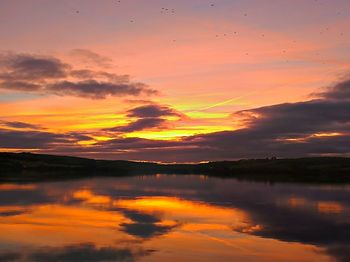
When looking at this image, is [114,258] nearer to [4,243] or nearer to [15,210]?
[4,243]

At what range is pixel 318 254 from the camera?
23109mm

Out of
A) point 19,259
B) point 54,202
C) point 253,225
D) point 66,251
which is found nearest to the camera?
point 19,259

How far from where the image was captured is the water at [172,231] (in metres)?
22.6

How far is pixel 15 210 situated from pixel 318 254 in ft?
86.4

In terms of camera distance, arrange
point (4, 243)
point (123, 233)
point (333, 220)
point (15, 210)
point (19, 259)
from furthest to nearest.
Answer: point (15, 210)
point (333, 220)
point (123, 233)
point (4, 243)
point (19, 259)

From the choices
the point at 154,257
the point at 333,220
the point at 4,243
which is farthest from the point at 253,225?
the point at 4,243

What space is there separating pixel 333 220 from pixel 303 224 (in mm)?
3806

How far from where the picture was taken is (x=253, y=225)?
32438 millimetres

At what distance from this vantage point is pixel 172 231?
29734mm

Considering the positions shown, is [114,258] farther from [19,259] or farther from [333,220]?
[333,220]

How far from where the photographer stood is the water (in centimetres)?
2258

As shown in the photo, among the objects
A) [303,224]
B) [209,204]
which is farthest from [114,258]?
[209,204]

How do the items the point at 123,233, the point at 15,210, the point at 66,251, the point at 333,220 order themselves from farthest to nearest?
the point at 15,210
the point at 333,220
the point at 123,233
the point at 66,251

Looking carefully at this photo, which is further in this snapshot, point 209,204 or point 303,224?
point 209,204
